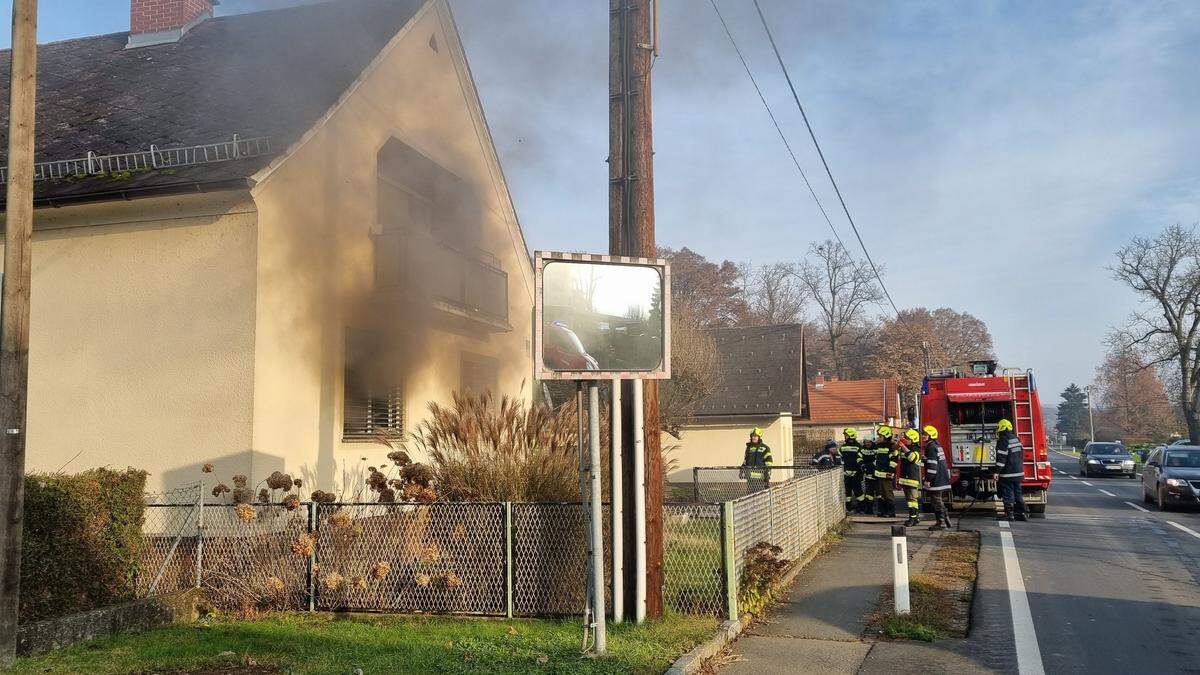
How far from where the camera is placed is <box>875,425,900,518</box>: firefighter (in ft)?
48.3

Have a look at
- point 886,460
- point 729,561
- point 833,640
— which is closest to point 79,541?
point 729,561

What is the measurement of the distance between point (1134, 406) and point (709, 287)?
45.1m

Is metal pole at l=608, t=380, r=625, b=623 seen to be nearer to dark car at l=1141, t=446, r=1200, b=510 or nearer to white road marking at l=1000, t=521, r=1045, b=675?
white road marking at l=1000, t=521, r=1045, b=675

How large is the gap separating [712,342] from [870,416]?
21.6 meters

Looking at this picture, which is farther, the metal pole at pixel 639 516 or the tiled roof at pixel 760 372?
the tiled roof at pixel 760 372

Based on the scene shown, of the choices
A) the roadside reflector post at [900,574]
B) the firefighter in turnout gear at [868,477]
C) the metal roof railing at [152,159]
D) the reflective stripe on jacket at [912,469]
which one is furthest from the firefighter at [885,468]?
the metal roof railing at [152,159]

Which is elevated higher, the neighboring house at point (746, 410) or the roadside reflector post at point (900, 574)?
the neighboring house at point (746, 410)

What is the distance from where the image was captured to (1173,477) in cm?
1650

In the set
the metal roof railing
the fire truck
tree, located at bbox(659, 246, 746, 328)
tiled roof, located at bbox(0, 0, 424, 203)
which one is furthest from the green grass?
tree, located at bbox(659, 246, 746, 328)

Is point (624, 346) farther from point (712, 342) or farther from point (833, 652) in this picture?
point (712, 342)

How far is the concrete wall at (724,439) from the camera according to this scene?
24766mm

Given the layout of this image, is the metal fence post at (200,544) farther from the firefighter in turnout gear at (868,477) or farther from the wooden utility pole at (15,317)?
the firefighter in turnout gear at (868,477)

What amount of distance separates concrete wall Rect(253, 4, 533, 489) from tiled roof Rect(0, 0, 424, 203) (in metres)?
0.35

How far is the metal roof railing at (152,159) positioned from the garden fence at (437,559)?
3806 mm
